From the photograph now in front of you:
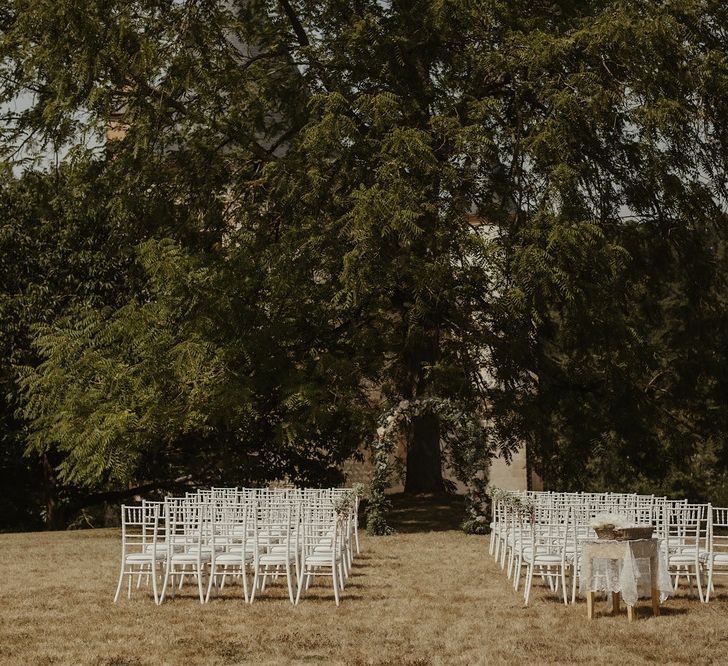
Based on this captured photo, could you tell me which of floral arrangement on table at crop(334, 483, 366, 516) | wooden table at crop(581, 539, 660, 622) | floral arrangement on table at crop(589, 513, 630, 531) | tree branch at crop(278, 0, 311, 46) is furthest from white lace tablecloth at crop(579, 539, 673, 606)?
tree branch at crop(278, 0, 311, 46)

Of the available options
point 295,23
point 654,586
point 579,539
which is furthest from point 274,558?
point 295,23

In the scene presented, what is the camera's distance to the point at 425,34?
20.7 m

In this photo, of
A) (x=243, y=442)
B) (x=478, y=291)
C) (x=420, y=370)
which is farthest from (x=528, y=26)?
(x=243, y=442)

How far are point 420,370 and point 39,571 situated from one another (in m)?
9.26

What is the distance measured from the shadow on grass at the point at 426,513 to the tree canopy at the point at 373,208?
1.78 meters

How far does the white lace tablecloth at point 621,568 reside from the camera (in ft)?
32.5

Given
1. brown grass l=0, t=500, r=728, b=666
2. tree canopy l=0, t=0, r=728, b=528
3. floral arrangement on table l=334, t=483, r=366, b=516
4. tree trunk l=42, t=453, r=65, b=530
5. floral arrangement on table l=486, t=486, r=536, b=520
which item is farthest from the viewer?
tree trunk l=42, t=453, r=65, b=530

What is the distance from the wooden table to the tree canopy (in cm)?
830

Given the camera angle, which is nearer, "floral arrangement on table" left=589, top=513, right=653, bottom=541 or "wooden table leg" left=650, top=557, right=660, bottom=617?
"floral arrangement on table" left=589, top=513, right=653, bottom=541

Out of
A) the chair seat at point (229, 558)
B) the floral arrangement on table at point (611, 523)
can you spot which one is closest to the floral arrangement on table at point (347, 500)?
the chair seat at point (229, 558)

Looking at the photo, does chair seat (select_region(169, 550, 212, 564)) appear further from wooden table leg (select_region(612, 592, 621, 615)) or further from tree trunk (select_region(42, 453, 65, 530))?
tree trunk (select_region(42, 453, 65, 530))

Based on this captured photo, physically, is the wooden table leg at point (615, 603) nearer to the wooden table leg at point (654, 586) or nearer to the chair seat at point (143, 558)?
the wooden table leg at point (654, 586)

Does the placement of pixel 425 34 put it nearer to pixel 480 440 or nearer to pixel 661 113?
pixel 661 113

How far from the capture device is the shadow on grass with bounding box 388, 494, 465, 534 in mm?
20250
